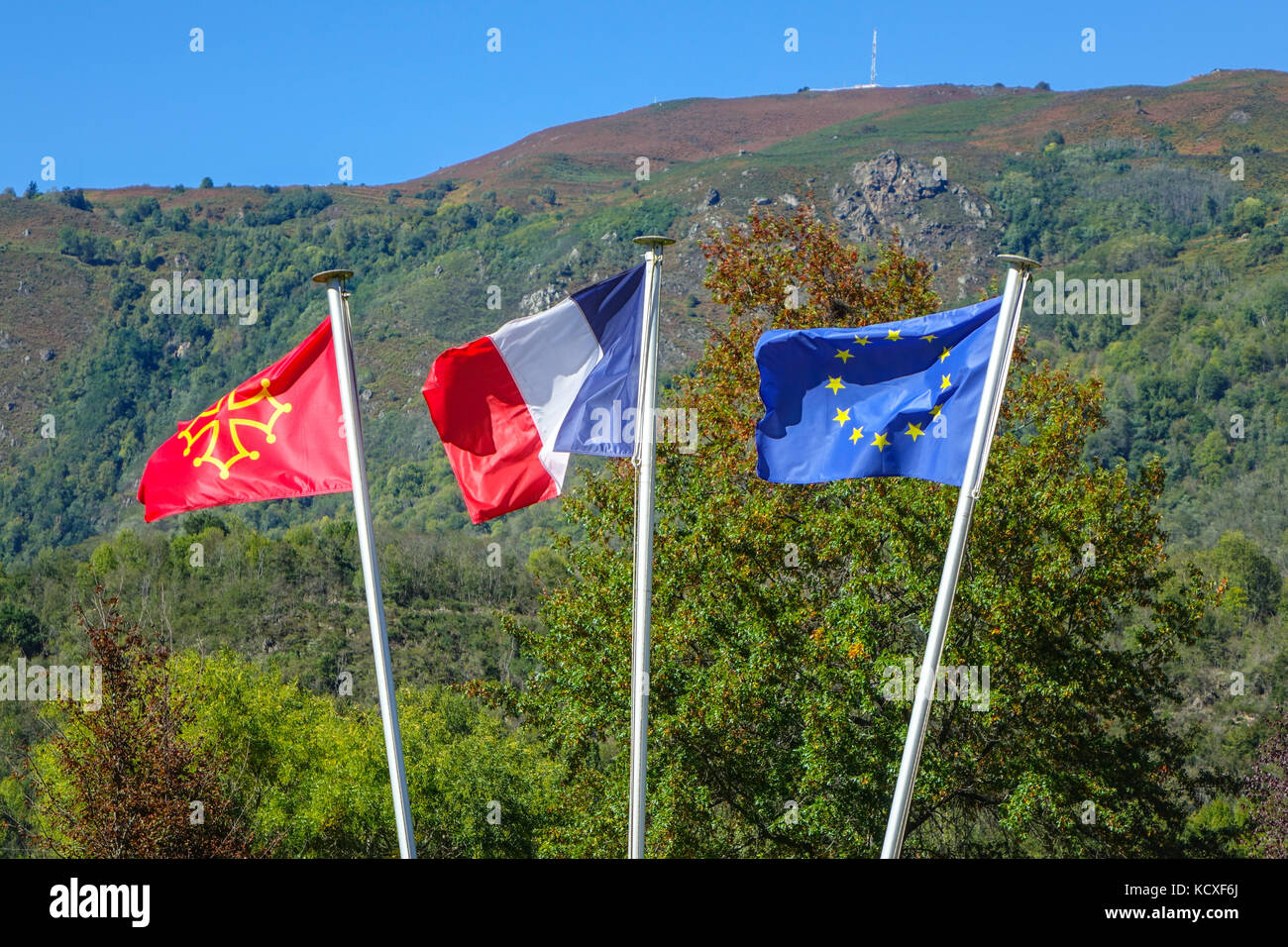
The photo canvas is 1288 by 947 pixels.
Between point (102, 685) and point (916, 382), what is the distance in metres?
11.4

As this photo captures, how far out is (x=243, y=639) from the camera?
81688 mm

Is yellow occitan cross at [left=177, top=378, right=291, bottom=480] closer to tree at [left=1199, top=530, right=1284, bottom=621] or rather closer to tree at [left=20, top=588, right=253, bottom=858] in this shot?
tree at [left=20, top=588, right=253, bottom=858]

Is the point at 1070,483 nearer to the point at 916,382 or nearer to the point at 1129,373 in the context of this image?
the point at 916,382

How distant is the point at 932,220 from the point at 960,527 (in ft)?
599

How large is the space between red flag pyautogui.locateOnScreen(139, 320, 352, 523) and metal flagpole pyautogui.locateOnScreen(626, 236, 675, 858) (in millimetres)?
2235

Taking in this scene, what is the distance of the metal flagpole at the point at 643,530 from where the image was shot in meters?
9.54

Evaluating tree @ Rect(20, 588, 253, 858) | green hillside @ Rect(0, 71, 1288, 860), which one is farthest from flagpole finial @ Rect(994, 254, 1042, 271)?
green hillside @ Rect(0, 71, 1288, 860)

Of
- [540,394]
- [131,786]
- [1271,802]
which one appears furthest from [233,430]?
[1271,802]

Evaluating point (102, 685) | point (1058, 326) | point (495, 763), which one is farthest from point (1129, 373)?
point (102, 685)

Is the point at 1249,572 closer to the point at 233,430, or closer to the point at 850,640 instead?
the point at 850,640

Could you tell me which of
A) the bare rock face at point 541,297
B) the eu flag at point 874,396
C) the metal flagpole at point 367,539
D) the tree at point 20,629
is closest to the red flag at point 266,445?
the metal flagpole at point 367,539

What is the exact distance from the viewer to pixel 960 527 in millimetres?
9414

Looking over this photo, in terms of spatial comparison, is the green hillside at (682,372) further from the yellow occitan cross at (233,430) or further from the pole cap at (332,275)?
the yellow occitan cross at (233,430)
